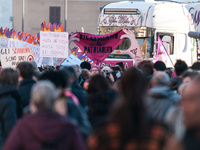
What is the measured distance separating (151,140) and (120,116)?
251mm

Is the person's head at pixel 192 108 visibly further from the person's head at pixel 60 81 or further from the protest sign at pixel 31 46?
the protest sign at pixel 31 46

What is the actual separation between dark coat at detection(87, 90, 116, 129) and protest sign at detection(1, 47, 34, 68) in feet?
21.6

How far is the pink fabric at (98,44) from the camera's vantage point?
476 inches

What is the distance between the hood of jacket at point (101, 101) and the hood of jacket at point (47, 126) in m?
1.23

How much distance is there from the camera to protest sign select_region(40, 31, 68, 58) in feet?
39.2

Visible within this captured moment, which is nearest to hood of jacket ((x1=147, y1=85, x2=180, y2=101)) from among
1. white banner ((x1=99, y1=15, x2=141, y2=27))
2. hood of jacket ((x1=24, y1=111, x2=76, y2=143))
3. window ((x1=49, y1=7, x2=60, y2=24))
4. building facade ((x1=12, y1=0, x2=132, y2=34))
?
hood of jacket ((x1=24, y1=111, x2=76, y2=143))

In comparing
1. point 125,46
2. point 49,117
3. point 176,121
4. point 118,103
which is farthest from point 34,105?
point 125,46

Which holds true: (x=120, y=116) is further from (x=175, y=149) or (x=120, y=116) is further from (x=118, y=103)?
(x=175, y=149)

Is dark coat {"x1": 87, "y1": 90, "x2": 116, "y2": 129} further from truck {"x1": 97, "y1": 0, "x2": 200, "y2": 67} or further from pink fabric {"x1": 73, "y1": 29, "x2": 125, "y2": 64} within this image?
truck {"x1": 97, "y1": 0, "x2": 200, "y2": 67}

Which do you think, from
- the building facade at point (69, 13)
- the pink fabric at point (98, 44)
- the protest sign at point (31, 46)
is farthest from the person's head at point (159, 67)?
the building facade at point (69, 13)

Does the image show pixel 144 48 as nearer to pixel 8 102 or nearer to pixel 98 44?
pixel 98 44

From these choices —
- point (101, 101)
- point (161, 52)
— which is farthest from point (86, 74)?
point (161, 52)

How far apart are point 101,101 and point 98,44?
7572mm

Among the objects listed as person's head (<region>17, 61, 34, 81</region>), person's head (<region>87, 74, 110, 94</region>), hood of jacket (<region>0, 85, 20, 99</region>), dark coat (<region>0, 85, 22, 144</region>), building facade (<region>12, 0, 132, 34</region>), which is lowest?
dark coat (<region>0, 85, 22, 144</region>)
